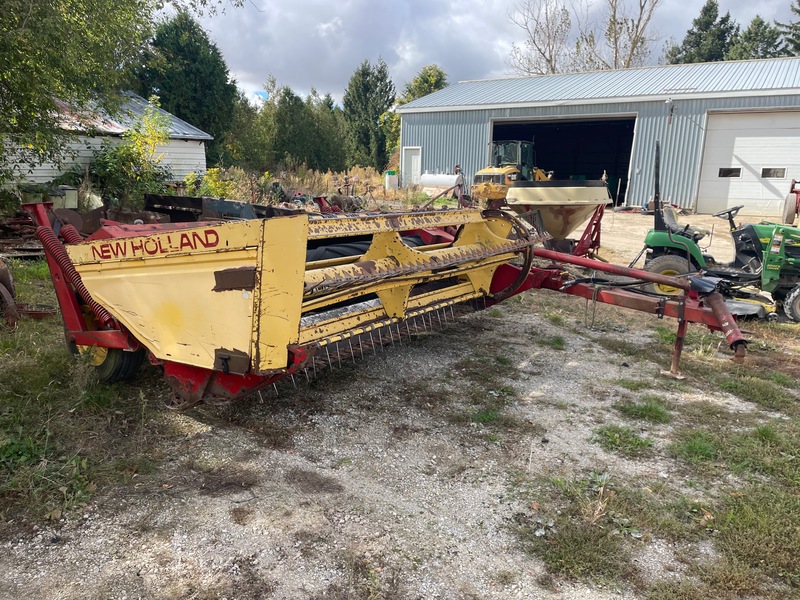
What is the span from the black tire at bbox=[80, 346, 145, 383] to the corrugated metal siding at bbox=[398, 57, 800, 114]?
60.5 ft

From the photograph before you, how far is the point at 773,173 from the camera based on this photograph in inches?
678

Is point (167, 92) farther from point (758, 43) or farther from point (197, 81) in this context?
point (758, 43)

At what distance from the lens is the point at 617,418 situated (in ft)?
12.6

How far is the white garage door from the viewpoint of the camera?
55.3 ft

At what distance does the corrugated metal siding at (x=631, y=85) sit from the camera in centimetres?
1772

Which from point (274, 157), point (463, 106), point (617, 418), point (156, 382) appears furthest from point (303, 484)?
point (274, 157)

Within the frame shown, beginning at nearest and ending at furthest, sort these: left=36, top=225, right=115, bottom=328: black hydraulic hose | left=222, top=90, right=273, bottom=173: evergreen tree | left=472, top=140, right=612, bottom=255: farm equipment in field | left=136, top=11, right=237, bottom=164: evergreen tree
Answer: left=36, top=225, right=115, bottom=328: black hydraulic hose < left=472, top=140, right=612, bottom=255: farm equipment in field < left=136, top=11, right=237, bottom=164: evergreen tree < left=222, top=90, right=273, bottom=173: evergreen tree

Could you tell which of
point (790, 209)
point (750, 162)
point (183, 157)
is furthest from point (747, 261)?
point (183, 157)

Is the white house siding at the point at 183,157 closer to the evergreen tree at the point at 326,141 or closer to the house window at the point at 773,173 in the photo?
the evergreen tree at the point at 326,141

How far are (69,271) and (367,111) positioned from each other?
3339 cm

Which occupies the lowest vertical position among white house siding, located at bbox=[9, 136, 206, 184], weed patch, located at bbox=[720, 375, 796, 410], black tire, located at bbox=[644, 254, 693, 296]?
weed patch, located at bbox=[720, 375, 796, 410]

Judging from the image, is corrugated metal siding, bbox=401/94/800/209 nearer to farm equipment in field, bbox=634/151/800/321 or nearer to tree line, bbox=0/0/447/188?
tree line, bbox=0/0/447/188

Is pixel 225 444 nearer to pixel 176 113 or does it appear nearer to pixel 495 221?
pixel 495 221

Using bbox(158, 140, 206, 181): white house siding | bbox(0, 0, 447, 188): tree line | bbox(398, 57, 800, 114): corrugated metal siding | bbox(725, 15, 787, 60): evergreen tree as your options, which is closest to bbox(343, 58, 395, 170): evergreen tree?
bbox(0, 0, 447, 188): tree line
